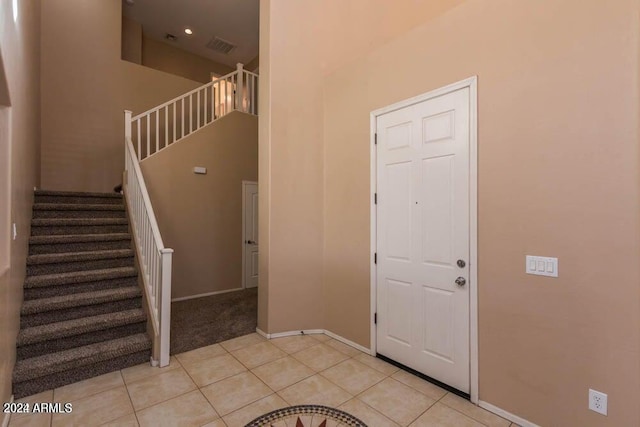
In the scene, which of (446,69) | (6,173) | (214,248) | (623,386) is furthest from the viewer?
(214,248)

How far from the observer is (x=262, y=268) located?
3.41 metres

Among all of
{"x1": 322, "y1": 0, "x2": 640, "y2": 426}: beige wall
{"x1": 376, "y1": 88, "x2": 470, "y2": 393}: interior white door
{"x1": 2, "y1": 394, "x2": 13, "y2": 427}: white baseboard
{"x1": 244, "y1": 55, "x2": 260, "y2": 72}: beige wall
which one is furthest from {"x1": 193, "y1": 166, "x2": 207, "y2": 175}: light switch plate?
{"x1": 322, "y1": 0, "x2": 640, "y2": 426}: beige wall

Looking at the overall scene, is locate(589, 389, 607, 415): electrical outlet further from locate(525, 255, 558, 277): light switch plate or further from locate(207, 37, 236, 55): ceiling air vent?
locate(207, 37, 236, 55): ceiling air vent

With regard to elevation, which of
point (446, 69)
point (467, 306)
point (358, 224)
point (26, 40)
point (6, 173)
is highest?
point (26, 40)

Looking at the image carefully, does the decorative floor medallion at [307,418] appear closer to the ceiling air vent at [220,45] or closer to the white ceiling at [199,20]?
the white ceiling at [199,20]

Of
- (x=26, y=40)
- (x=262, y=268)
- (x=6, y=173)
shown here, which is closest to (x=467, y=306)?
(x=262, y=268)

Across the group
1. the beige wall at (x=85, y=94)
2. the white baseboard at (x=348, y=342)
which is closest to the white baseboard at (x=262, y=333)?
the white baseboard at (x=348, y=342)

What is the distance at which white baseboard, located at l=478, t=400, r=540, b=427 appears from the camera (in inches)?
76.4

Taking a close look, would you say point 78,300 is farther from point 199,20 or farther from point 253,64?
point 253,64

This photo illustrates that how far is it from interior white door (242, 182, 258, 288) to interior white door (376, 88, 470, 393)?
3.17 m

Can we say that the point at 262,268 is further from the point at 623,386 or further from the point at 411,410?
the point at 623,386

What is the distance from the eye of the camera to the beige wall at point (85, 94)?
4.70 metres

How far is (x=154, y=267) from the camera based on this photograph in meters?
2.81

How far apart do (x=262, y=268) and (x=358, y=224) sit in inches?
48.4
